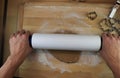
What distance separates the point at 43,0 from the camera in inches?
45.9

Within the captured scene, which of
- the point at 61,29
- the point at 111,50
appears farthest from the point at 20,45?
the point at 111,50

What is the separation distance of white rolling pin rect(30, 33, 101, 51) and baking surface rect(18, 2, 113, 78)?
6 cm

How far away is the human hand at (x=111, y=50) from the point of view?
3.48ft

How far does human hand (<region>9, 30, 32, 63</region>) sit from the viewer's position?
3.63ft

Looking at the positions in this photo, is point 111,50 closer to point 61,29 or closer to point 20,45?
point 61,29

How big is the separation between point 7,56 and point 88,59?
40cm

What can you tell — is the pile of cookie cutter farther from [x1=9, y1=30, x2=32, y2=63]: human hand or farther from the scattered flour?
[x1=9, y1=30, x2=32, y2=63]: human hand

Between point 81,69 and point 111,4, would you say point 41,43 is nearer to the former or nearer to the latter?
point 81,69

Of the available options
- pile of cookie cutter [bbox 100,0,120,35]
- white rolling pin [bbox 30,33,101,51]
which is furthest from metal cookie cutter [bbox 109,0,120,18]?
white rolling pin [bbox 30,33,101,51]

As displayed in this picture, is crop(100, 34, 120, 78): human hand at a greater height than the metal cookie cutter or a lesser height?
lesser

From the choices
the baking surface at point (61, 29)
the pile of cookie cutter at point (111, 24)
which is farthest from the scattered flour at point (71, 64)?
the pile of cookie cutter at point (111, 24)

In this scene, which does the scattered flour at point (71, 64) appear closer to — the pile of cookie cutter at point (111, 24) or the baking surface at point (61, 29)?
the baking surface at point (61, 29)

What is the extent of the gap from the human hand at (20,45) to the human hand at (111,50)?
1.13 ft

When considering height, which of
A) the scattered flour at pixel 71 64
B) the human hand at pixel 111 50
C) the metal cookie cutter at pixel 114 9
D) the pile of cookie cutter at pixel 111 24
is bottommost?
the scattered flour at pixel 71 64
